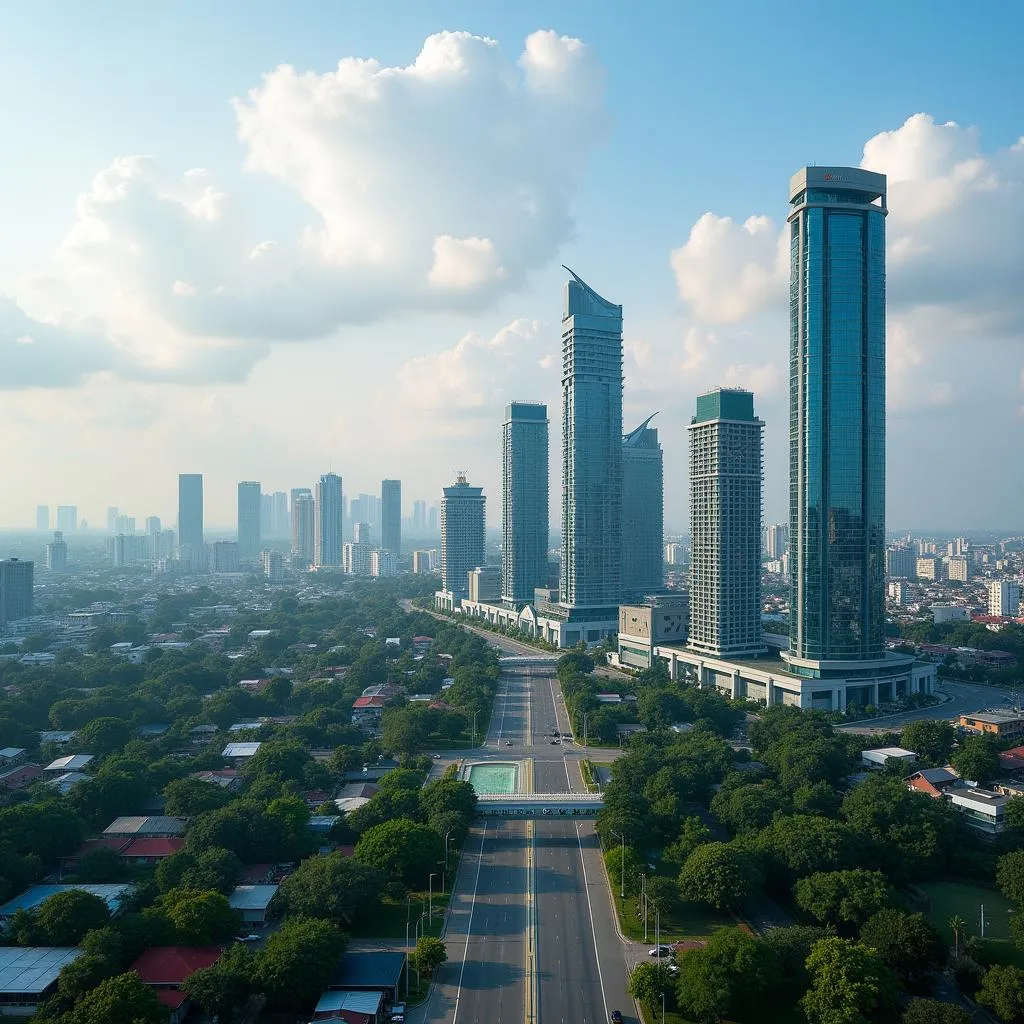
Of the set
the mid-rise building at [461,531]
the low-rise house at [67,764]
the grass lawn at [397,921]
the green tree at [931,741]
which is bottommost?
the grass lawn at [397,921]

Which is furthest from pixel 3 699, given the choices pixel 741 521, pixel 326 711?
pixel 741 521

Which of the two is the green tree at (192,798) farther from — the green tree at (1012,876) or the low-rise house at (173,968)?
the green tree at (1012,876)

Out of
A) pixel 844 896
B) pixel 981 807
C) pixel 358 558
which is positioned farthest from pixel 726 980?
pixel 358 558

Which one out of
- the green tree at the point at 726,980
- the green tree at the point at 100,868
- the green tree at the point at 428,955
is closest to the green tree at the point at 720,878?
the green tree at the point at 726,980

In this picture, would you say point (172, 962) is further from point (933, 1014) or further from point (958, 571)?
point (958, 571)

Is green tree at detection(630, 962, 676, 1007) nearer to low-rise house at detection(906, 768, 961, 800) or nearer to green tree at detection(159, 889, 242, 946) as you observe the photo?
green tree at detection(159, 889, 242, 946)

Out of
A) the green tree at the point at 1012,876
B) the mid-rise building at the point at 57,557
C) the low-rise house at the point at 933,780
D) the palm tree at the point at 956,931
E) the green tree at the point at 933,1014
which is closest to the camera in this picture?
the green tree at the point at 933,1014

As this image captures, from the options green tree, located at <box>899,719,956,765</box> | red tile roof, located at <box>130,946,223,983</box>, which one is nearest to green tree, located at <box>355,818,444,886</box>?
red tile roof, located at <box>130,946,223,983</box>

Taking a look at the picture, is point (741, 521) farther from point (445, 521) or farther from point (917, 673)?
point (445, 521)
